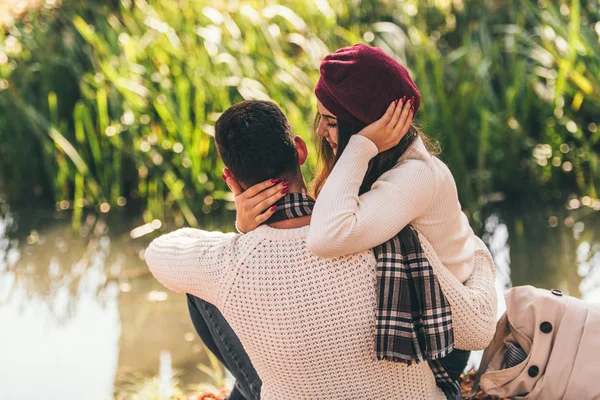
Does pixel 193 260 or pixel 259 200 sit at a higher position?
pixel 259 200

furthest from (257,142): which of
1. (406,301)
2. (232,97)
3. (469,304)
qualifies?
(232,97)

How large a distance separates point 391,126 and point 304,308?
0.39m

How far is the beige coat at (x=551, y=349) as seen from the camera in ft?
6.01

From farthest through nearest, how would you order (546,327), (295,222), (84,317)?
(84,317), (546,327), (295,222)

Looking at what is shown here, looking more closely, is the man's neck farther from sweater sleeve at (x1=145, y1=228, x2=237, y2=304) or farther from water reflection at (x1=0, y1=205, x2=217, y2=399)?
water reflection at (x1=0, y1=205, x2=217, y2=399)

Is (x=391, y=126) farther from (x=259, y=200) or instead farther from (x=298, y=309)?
(x=298, y=309)

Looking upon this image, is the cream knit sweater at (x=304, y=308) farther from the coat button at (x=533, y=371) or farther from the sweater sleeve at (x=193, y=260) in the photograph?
the coat button at (x=533, y=371)

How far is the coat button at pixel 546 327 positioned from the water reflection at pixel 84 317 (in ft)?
4.13

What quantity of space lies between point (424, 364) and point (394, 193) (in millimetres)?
385

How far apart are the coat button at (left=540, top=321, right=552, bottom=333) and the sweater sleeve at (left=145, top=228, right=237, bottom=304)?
0.74m

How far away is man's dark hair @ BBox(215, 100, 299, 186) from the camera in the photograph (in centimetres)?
159

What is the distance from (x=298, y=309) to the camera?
1.59 m

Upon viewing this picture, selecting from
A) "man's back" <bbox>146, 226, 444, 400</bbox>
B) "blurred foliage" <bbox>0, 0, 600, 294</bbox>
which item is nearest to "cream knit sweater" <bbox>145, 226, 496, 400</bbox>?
"man's back" <bbox>146, 226, 444, 400</bbox>

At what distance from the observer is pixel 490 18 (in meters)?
4.93
